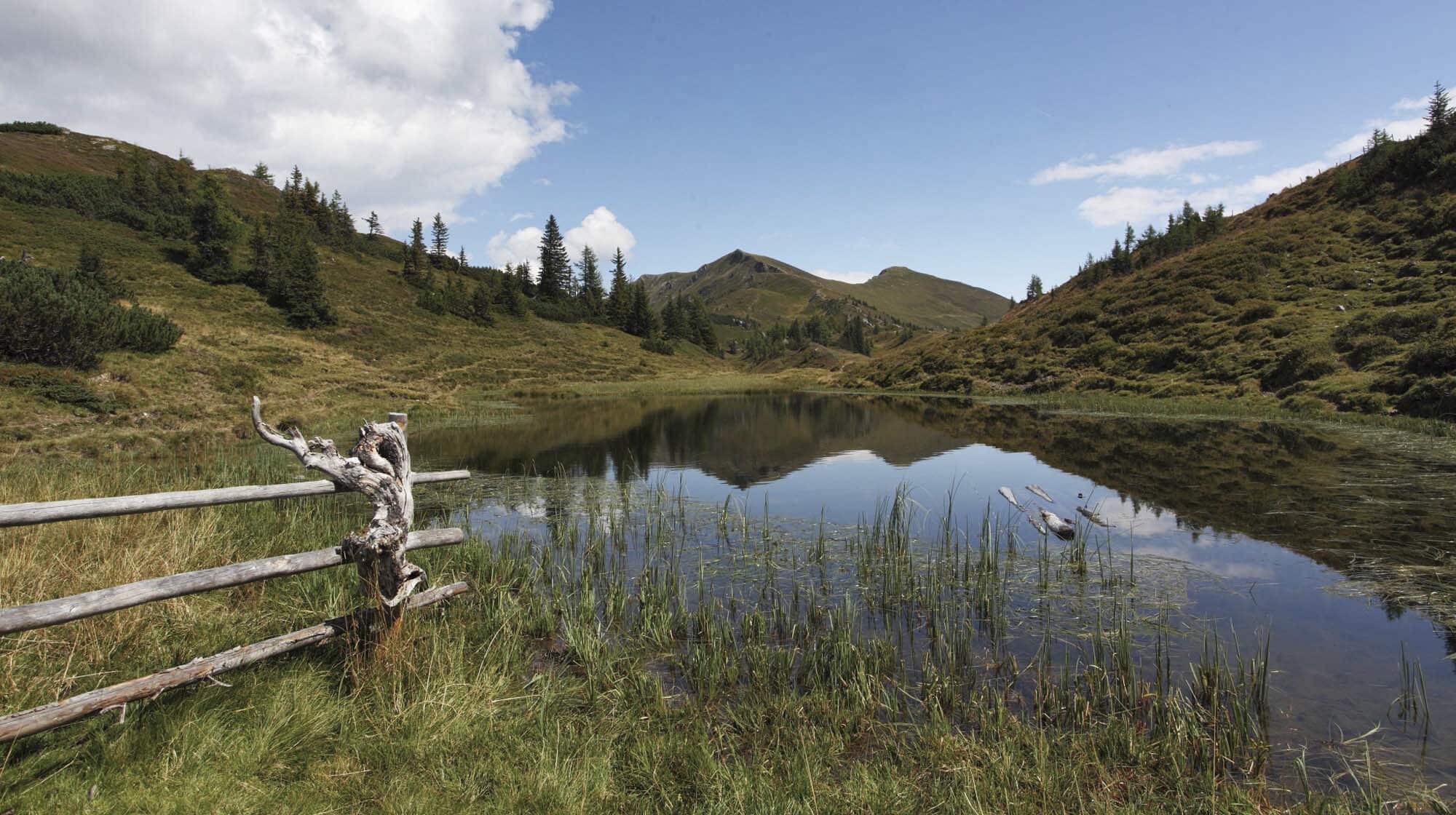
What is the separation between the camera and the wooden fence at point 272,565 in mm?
3865

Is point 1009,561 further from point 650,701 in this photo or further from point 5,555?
point 5,555

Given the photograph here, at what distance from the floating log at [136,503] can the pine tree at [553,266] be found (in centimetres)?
11840

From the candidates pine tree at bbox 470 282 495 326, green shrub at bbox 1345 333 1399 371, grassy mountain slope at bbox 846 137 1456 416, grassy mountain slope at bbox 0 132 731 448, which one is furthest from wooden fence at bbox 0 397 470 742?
pine tree at bbox 470 282 495 326

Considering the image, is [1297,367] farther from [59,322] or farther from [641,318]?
[641,318]

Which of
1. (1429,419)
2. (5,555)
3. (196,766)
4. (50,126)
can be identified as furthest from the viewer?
(50,126)

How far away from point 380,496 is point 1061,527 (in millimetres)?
12126

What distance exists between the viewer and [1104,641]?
24.1 ft

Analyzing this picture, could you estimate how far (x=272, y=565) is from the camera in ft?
16.7

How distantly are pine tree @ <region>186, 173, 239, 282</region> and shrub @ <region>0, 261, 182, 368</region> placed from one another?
35509mm

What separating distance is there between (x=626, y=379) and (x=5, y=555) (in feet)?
238

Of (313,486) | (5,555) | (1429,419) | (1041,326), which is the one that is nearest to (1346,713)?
(313,486)

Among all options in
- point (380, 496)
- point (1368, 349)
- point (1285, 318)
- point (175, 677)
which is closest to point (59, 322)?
point (380, 496)

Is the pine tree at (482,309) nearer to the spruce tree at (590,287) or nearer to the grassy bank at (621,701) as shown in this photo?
the spruce tree at (590,287)

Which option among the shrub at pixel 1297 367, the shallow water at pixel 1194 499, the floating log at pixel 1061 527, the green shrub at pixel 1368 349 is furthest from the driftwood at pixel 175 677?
the green shrub at pixel 1368 349
